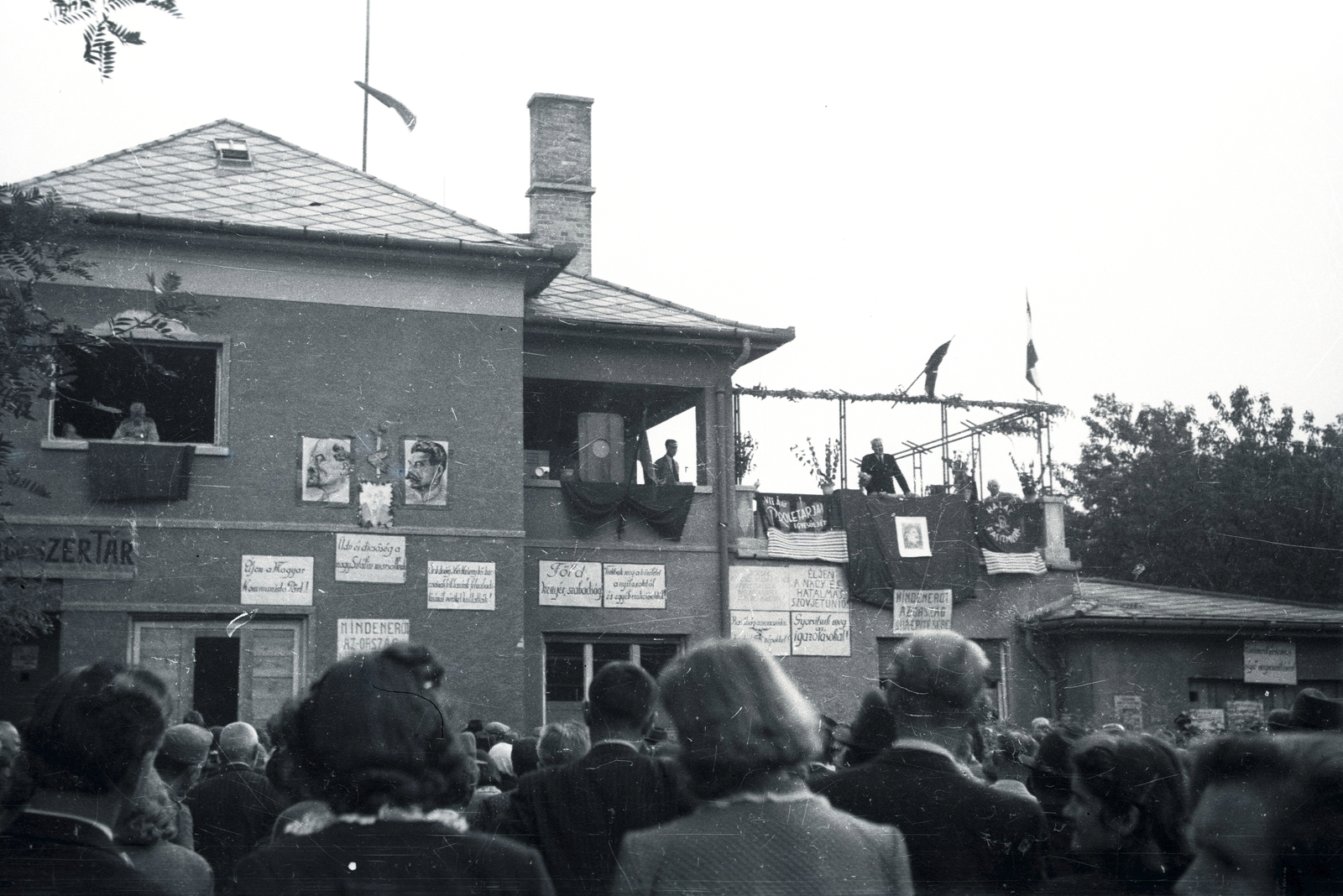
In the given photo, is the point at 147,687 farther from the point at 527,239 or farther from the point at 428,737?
the point at 527,239

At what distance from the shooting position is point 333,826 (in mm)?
2443

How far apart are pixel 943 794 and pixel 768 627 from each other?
13907 mm

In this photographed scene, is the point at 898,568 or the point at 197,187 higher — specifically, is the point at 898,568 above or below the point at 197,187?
below

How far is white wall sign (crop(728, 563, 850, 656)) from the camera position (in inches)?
672

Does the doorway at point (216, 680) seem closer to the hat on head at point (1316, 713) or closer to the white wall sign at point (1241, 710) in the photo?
the hat on head at point (1316, 713)

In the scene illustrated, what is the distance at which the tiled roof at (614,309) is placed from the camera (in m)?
16.9

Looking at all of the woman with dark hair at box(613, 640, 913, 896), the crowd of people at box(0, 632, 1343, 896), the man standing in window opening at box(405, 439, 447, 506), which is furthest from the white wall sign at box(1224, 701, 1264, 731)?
the woman with dark hair at box(613, 640, 913, 896)

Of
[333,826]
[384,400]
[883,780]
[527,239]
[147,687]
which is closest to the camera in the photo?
[333,826]

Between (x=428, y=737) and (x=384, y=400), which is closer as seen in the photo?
(x=428, y=737)

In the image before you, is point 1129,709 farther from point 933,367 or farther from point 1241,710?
point 933,367

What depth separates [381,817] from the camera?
2441mm

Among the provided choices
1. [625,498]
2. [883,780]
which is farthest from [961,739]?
[625,498]

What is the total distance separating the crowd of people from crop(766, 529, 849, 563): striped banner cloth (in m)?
13.7

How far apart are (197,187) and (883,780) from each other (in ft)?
46.2
